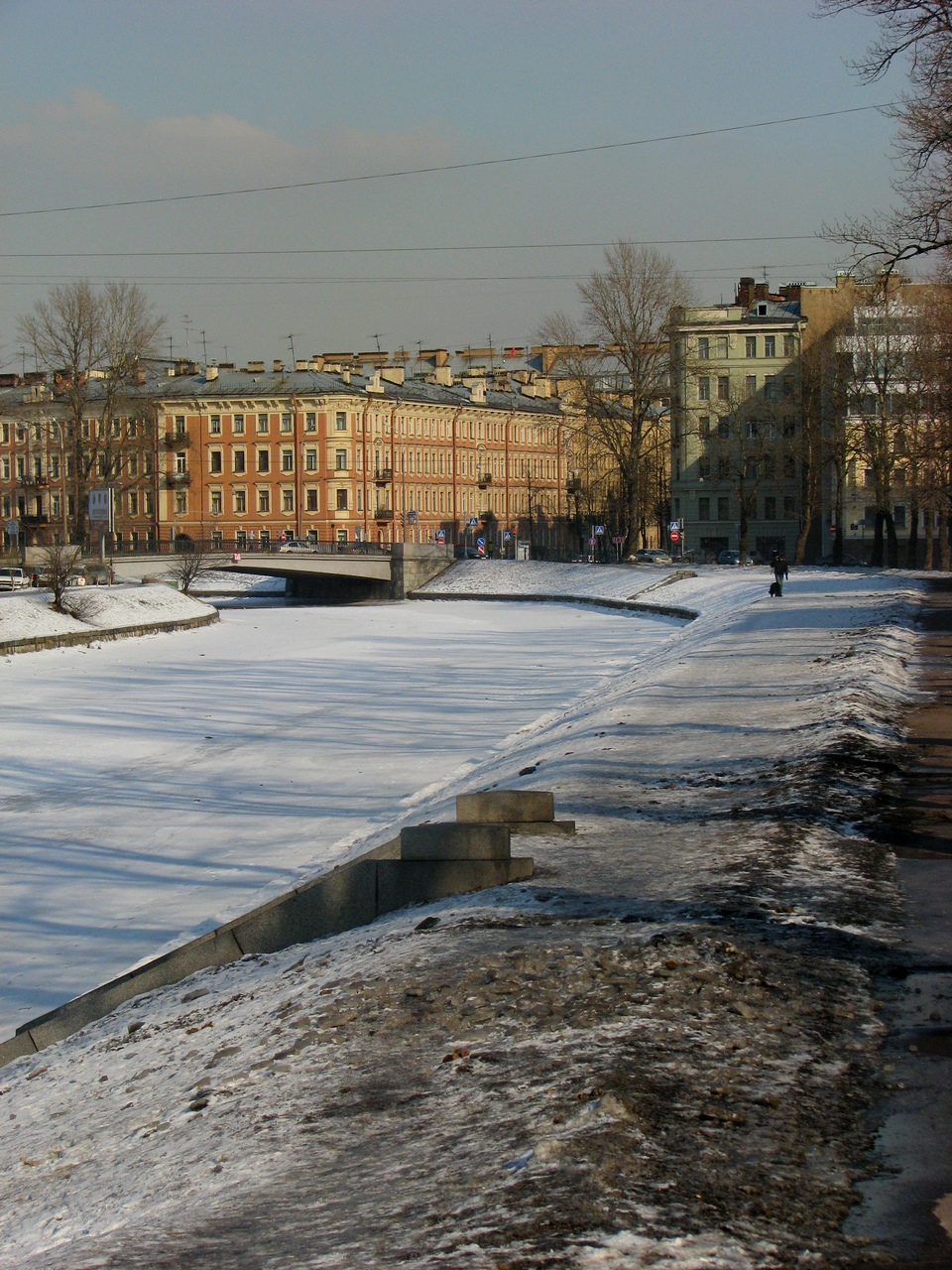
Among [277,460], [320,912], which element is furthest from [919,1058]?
[277,460]

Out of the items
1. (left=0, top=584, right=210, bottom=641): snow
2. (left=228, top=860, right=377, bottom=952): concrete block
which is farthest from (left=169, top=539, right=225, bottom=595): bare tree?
(left=228, top=860, right=377, bottom=952): concrete block

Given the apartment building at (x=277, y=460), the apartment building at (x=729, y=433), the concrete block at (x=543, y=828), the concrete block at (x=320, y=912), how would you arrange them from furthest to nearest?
the apartment building at (x=277, y=460)
the apartment building at (x=729, y=433)
the concrete block at (x=543, y=828)
the concrete block at (x=320, y=912)

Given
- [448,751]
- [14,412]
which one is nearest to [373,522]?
[14,412]

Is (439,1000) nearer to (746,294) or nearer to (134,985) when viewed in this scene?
(134,985)

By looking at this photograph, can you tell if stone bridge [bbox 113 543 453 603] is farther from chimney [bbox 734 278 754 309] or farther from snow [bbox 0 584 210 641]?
chimney [bbox 734 278 754 309]

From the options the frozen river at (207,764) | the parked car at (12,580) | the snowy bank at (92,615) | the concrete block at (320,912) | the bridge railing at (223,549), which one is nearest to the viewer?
the concrete block at (320,912)

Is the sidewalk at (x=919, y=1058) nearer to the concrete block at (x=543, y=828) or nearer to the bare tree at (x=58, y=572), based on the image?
the concrete block at (x=543, y=828)

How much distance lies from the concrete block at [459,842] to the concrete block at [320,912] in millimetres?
373

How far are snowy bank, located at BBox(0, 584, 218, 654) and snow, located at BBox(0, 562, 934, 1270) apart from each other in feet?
89.4

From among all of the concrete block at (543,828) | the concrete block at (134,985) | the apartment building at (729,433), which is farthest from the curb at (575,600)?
the concrete block at (134,985)

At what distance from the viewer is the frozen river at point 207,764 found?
14.3 metres

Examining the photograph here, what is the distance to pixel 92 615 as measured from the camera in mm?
55844

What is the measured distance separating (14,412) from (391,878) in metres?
95.4

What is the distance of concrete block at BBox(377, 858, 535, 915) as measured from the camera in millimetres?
9734
